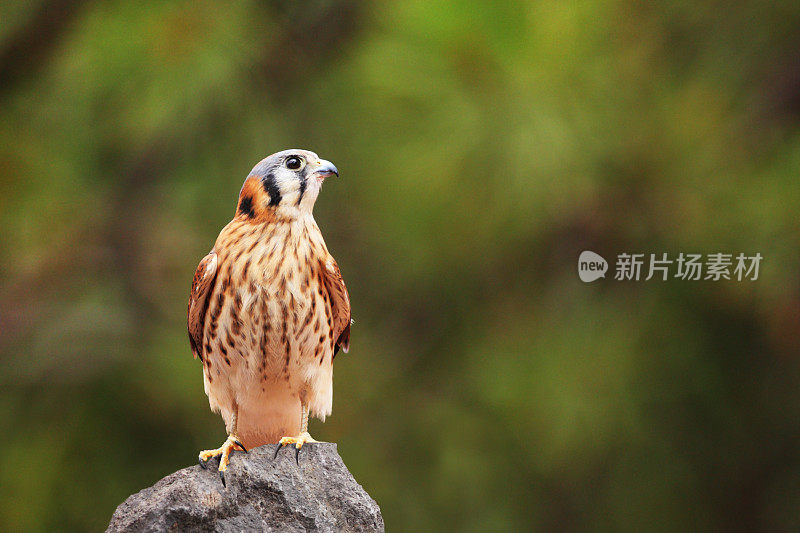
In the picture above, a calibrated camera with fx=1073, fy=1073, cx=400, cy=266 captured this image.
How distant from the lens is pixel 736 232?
3971mm

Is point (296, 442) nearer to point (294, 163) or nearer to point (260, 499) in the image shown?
point (260, 499)

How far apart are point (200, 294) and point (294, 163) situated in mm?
369

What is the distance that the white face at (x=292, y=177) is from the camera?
90.9 inches

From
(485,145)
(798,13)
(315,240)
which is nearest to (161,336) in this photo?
(485,145)

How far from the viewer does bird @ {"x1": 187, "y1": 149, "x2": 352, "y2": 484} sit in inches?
91.4

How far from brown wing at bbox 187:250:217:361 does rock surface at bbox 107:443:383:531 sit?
346mm

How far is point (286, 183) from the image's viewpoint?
2.31 meters

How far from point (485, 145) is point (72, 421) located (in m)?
1.80

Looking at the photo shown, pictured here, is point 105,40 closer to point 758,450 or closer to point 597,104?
point 597,104

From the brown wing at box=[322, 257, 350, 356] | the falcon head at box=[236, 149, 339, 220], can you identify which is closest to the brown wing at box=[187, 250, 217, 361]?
the falcon head at box=[236, 149, 339, 220]

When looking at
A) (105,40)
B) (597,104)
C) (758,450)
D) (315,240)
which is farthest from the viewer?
(758,450)

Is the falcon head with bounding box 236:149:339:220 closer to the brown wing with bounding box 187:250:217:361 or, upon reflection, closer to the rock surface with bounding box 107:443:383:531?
the brown wing with bounding box 187:250:217:361

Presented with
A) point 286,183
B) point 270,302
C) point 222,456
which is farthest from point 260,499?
point 286,183

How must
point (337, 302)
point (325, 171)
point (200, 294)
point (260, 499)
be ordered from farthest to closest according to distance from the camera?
point (337, 302)
point (200, 294)
point (325, 171)
point (260, 499)
